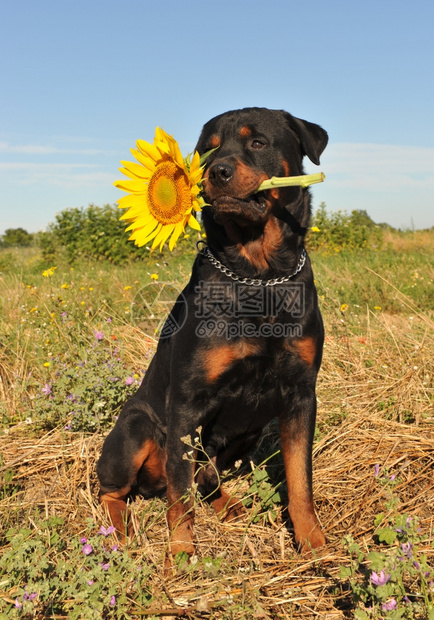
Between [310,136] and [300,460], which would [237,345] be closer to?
[300,460]

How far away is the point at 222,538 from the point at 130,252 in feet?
Answer: 33.3

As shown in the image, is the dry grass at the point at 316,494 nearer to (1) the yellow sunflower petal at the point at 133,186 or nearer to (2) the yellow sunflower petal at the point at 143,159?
(1) the yellow sunflower petal at the point at 133,186

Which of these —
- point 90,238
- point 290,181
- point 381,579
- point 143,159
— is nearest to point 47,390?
point 143,159

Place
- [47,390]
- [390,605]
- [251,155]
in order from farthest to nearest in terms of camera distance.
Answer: [47,390] < [251,155] < [390,605]

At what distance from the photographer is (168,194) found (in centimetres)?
237

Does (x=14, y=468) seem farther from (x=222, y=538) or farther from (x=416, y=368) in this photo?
(x=416, y=368)

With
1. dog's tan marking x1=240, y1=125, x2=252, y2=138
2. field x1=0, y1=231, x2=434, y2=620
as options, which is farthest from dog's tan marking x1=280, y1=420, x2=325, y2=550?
dog's tan marking x1=240, y1=125, x2=252, y2=138

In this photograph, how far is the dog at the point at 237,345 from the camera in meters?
2.44

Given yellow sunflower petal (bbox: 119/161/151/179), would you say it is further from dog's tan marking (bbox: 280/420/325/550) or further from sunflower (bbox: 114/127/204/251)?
dog's tan marking (bbox: 280/420/325/550)

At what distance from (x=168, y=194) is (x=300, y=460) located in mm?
1359

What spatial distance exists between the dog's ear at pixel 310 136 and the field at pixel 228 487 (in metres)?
1.53

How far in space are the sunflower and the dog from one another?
149 millimetres

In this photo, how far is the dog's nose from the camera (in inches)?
93.7


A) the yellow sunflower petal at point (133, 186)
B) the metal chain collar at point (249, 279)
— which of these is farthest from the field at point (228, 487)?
the yellow sunflower petal at point (133, 186)
